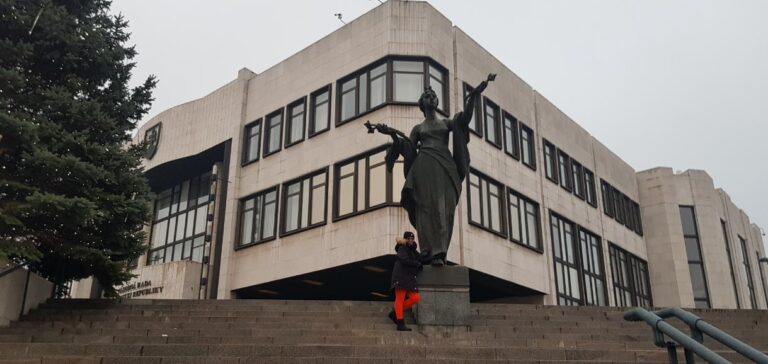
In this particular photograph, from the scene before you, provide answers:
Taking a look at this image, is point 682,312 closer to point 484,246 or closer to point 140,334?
point 140,334

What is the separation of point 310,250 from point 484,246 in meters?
5.97

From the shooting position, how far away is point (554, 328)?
11523 mm

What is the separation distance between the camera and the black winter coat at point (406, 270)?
11.0 metres

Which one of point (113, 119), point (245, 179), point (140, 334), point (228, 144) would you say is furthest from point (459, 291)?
point (228, 144)

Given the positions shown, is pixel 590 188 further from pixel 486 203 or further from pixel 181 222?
pixel 181 222

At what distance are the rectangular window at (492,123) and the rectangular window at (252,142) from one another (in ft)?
29.9

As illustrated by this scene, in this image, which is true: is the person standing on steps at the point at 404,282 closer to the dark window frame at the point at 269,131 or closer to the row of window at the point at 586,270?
the dark window frame at the point at 269,131

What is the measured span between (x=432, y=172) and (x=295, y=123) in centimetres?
1680

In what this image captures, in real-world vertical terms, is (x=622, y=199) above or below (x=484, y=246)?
above

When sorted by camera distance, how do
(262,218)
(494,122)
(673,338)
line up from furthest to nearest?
(494,122), (262,218), (673,338)

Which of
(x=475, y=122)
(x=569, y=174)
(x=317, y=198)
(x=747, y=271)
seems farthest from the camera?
(x=747, y=271)

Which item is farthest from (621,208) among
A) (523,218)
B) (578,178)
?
(523,218)

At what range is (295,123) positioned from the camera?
28312 millimetres

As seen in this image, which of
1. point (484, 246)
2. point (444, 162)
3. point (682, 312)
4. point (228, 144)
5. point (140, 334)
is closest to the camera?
point (682, 312)
